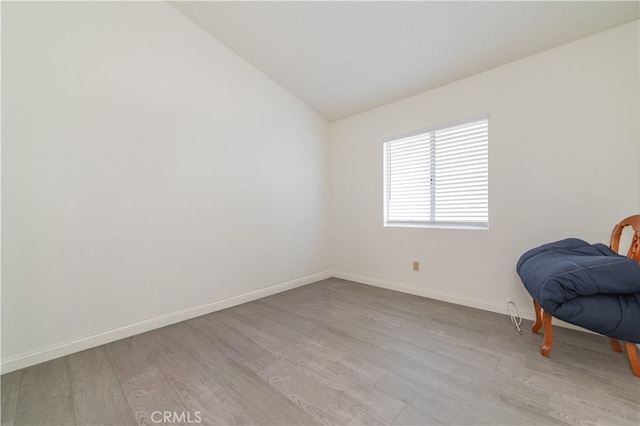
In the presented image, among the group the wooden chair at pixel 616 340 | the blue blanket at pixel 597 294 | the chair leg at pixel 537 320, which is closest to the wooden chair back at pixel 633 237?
the wooden chair at pixel 616 340

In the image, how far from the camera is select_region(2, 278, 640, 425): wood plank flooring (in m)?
1.16

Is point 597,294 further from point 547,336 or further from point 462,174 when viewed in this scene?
point 462,174

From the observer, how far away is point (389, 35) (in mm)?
2121

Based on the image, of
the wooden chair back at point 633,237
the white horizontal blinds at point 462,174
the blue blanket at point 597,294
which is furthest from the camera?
the white horizontal blinds at point 462,174

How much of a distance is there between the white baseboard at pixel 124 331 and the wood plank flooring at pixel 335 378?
2.2 inches

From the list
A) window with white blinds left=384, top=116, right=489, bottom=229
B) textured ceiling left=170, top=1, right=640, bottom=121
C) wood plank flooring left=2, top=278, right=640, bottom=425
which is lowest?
wood plank flooring left=2, top=278, right=640, bottom=425

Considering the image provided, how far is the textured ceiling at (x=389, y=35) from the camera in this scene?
70.1 inches

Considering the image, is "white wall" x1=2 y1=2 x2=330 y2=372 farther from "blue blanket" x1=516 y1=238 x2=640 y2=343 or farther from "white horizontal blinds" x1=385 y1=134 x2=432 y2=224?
"blue blanket" x1=516 y1=238 x2=640 y2=343

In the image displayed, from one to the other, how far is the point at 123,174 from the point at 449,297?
123 inches

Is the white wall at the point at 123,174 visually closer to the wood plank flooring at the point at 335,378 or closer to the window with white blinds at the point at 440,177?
the wood plank flooring at the point at 335,378

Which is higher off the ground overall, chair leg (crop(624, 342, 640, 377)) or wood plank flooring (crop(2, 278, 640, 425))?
chair leg (crop(624, 342, 640, 377))

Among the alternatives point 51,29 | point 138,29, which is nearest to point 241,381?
point 51,29

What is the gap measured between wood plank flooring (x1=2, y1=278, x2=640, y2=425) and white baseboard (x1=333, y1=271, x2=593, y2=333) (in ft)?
0.56

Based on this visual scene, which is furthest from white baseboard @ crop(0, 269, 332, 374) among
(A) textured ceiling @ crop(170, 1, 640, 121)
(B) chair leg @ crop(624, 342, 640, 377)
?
(B) chair leg @ crop(624, 342, 640, 377)
